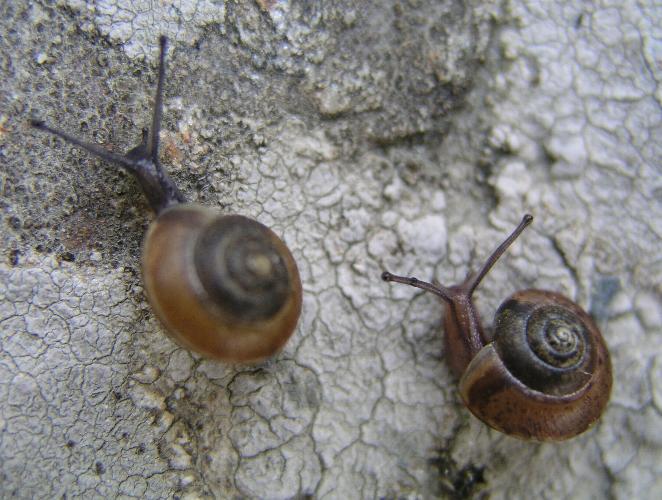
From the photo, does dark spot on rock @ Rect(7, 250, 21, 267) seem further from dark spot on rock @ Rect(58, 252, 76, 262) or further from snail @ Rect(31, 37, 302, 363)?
snail @ Rect(31, 37, 302, 363)

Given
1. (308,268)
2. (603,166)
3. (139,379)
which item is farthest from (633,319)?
(139,379)

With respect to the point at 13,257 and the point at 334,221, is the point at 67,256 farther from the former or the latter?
the point at 334,221

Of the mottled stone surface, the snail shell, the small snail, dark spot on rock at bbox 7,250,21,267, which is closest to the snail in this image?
the snail shell

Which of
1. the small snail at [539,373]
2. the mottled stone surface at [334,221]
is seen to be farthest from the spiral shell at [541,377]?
the mottled stone surface at [334,221]

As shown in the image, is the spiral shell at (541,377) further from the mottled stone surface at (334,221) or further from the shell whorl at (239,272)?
the shell whorl at (239,272)

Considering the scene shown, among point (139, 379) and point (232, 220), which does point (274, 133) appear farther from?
point (139, 379)

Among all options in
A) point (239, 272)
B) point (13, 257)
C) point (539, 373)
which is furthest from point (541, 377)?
point (13, 257)
